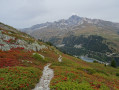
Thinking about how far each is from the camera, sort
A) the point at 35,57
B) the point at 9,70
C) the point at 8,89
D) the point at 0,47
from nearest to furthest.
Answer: the point at 8,89 < the point at 9,70 < the point at 0,47 < the point at 35,57

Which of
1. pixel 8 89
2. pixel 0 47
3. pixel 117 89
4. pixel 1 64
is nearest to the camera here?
pixel 8 89

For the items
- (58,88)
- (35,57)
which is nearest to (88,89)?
(58,88)

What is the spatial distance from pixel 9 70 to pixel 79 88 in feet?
49.7

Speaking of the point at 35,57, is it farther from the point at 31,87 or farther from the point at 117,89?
the point at 117,89

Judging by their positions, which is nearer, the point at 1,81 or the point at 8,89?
the point at 8,89

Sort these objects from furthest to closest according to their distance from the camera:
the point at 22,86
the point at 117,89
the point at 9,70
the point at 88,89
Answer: the point at 9,70, the point at 117,89, the point at 88,89, the point at 22,86

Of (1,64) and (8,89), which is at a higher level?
(1,64)

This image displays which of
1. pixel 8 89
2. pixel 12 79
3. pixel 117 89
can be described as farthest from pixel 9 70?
pixel 117 89

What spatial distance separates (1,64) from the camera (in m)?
22.4

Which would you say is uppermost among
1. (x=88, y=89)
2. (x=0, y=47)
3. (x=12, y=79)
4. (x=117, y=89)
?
(x=0, y=47)

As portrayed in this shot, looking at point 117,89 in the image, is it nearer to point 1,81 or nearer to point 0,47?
point 1,81

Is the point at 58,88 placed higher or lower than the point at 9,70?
lower

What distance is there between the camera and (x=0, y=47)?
31.7 m

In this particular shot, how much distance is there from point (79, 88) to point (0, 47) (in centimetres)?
3080
